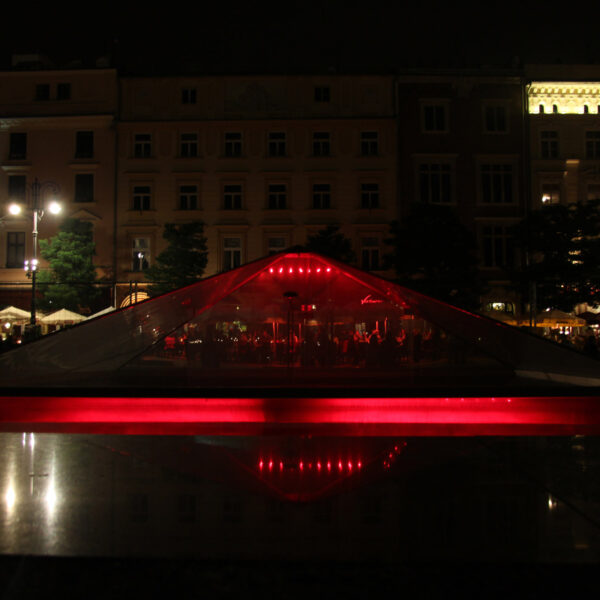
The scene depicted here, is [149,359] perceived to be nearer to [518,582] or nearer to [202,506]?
[202,506]

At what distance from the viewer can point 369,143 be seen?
112ft

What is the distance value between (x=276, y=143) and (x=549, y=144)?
608 inches

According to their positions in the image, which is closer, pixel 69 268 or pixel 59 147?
pixel 69 268

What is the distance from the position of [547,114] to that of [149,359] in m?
29.7

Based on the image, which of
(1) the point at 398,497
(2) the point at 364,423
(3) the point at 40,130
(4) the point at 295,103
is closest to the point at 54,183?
(3) the point at 40,130

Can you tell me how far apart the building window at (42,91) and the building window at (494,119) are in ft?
81.8

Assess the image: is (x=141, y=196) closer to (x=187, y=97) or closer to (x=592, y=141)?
(x=187, y=97)

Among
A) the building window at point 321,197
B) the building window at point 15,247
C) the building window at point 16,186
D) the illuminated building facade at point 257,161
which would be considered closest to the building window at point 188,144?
the illuminated building facade at point 257,161

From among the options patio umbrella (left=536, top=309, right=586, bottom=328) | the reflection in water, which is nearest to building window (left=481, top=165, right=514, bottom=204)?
patio umbrella (left=536, top=309, right=586, bottom=328)

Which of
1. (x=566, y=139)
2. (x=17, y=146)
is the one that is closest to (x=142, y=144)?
(x=17, y=146)

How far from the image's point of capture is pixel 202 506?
4.86 metres

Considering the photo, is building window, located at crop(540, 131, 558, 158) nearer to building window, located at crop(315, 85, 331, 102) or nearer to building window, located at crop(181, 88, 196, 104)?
building window, located at crop(315, 85, 331, 102)

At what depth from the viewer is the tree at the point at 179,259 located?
3042 centimetres

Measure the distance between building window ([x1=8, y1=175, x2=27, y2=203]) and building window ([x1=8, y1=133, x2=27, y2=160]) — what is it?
1140 millimetres
